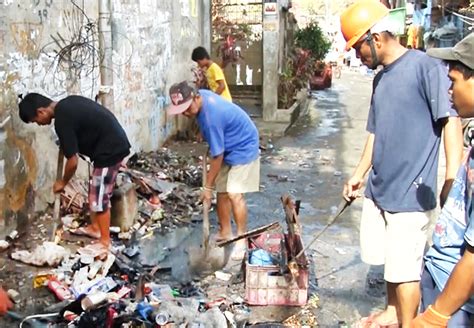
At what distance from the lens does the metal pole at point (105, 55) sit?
292 inches

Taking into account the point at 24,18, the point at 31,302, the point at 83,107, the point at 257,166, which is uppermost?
the point at 24,18

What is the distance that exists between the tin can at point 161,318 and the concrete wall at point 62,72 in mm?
2409

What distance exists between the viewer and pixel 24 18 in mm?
5762

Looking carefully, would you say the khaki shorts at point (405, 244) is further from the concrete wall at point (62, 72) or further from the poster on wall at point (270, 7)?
the poster on wall at point (270, 7)

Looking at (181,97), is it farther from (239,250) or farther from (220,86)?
(220,86)

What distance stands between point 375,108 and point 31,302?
3054 millimetres

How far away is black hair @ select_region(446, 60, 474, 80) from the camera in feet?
7.23

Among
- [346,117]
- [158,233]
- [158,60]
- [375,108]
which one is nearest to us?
[375,108]

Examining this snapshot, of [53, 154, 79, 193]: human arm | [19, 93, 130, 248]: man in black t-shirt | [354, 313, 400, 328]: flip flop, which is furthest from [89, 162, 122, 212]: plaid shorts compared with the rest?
[354, 313, 400, 328]: flip flop

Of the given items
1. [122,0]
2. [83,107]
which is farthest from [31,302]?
[122,0]

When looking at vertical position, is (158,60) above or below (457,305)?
above

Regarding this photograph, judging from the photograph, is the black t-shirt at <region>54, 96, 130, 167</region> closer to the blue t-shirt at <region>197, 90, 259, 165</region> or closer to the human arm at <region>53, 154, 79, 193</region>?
the human arm at <region>53, 154, 79, 193</region>

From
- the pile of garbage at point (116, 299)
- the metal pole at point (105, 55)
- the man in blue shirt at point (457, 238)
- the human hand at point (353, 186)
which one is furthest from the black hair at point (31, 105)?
the man in blue shirt at point (457, 238)

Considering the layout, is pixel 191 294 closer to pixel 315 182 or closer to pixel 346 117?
pixel 315 182
